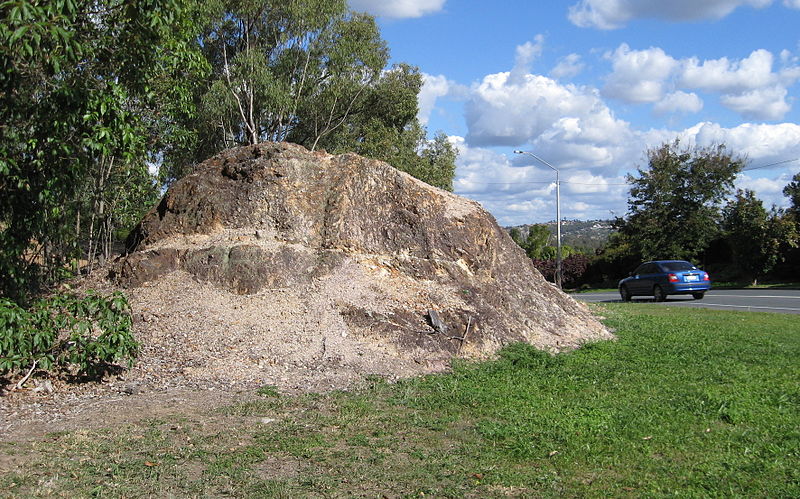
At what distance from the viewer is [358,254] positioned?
10406 mm

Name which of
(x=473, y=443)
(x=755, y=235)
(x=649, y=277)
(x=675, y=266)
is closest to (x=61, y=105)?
(x=473, y=443)

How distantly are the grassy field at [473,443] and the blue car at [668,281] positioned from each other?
14.7 meters

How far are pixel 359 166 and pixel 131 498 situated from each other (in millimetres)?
7770

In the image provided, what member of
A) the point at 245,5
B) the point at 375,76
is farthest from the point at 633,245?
the point at 245,5

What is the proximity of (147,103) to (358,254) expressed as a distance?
141 inches

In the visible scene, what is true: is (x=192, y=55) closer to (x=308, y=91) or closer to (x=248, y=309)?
(x=248, y=309)

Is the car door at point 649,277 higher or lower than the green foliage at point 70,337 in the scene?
higher

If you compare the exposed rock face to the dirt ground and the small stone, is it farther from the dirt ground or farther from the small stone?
the small stone

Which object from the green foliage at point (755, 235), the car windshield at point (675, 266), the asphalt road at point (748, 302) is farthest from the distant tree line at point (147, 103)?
the green foliage at point (755, 235)

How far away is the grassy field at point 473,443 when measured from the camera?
4.54 m

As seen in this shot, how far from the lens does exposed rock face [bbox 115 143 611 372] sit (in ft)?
30.1

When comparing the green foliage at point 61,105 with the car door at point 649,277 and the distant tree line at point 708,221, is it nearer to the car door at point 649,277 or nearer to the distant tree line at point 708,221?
the car door at point 649,277

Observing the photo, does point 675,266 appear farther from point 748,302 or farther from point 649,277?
point 748,302

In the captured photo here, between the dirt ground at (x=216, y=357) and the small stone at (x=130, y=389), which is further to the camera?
the small stone at (x=130, y=389)
